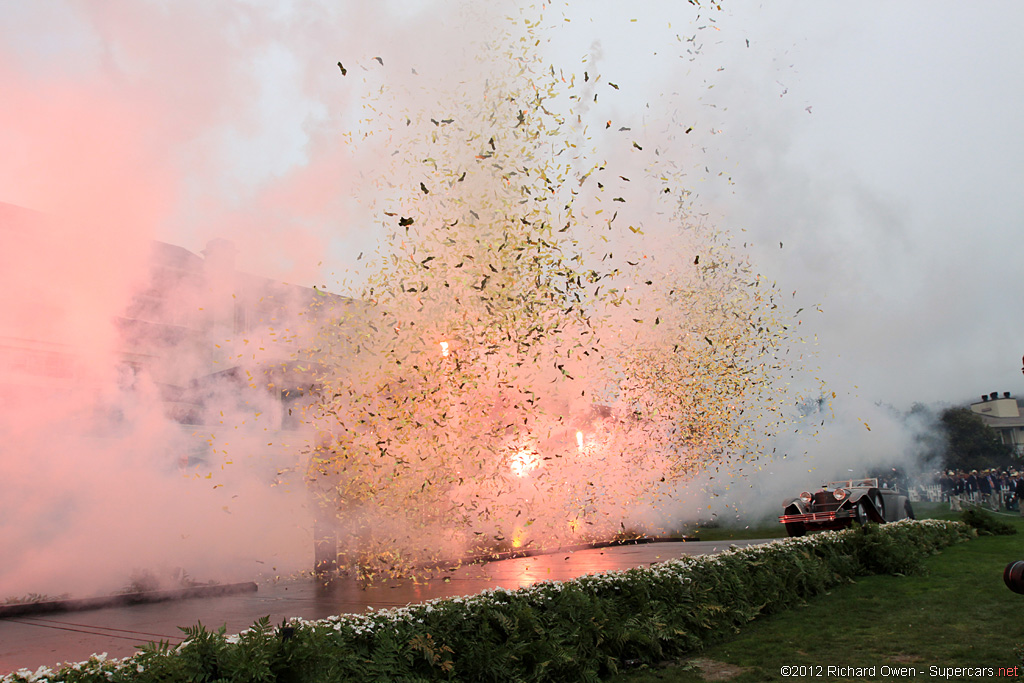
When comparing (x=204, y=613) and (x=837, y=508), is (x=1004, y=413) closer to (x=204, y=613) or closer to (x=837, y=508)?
(x=837, y=508)

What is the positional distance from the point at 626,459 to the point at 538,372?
5.82 m

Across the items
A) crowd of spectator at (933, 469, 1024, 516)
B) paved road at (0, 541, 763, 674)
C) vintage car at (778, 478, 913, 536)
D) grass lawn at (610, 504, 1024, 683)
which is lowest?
crowd of spectator at (933, 469, 1024, 516)

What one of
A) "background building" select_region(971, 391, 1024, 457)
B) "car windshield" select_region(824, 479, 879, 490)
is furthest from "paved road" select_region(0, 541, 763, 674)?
"background building" select_region(971, 391, 1024, 457)

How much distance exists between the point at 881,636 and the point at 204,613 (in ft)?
22.6

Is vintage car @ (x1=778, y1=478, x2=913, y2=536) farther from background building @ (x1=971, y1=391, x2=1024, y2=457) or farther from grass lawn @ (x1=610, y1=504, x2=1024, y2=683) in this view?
background building @ (x1=971, y1=391, x2=1024, y2=457)

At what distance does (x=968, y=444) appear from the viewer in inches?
1898

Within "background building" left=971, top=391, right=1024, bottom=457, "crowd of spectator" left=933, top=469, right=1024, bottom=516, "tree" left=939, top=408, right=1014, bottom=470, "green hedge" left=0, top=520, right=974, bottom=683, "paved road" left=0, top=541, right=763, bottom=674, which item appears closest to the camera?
"green hedge" left=0, top=520, right=974, bottom=683

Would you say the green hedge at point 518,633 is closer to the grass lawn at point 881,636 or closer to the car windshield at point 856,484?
the grass lawn at point 881,636

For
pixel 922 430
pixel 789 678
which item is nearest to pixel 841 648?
pixel 789 678

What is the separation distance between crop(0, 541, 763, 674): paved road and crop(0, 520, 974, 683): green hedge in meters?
1.36

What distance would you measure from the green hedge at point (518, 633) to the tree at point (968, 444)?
46976 mm

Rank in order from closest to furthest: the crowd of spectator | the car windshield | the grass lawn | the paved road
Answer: the paved road
the grass lawn
the car windshield
the crowd of spectator

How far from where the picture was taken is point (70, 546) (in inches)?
338

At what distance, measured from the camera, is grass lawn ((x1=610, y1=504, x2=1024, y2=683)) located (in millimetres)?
5449
